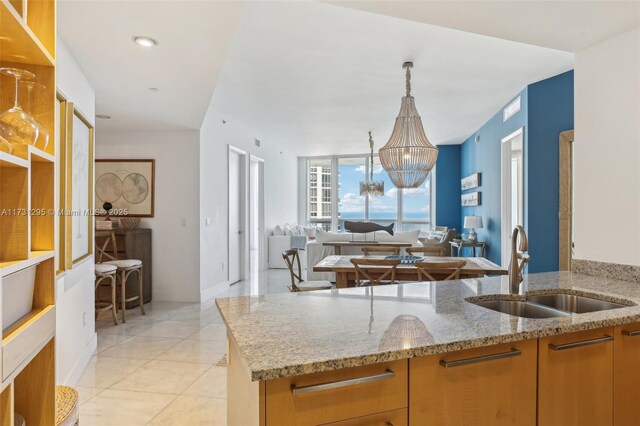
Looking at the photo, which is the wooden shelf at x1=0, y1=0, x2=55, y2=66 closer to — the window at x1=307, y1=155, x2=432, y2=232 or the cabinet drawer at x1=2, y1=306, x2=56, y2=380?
the cabinet drawer at x1=2, y1=306, x2=56, y2=380

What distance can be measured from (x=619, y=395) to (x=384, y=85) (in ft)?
12.9

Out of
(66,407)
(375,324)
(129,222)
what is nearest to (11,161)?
(66,407)

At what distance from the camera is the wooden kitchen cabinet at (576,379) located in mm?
1319

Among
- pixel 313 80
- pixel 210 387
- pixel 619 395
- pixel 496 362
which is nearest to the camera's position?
pixel 496 362

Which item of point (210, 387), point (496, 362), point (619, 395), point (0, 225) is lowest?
point (210, 387)

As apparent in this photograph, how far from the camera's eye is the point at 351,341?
3.88 ft

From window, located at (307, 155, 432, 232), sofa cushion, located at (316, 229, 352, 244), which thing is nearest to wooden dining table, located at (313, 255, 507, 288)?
sofa cushion, located at (316, 229, 352, 244)

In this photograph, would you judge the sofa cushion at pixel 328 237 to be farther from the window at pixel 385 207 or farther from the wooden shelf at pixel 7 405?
the wooden shelf at pixel 7 405

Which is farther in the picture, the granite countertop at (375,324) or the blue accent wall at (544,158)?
the blue accent wall at (544,158)

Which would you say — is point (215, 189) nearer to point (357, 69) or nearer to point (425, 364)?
point (357, 69)

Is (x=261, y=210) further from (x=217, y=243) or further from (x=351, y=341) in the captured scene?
(x=351, y=341)

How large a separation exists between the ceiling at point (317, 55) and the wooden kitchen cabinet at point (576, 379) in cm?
153

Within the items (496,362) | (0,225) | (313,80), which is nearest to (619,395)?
(496,362)

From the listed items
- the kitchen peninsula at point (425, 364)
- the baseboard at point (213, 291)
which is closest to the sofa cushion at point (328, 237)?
the baseboard at point (213, 291)
